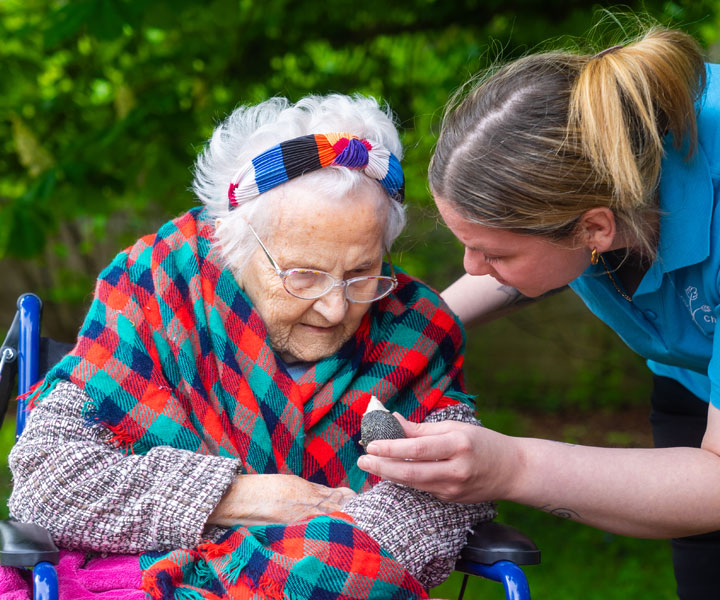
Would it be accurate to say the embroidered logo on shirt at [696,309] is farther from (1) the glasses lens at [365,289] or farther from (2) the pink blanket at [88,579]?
(2) the pink blanket at [88,579]

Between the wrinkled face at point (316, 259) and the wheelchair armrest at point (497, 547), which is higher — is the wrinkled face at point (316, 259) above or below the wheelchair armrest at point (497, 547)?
above

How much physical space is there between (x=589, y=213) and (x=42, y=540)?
144 centimetres

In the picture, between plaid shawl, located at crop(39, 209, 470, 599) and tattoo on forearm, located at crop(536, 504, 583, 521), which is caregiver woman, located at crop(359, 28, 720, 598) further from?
plaid shawl, located at crop(39, 209, 470, 599)

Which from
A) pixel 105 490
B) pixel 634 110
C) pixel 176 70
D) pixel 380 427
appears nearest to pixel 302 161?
pixel 380 427

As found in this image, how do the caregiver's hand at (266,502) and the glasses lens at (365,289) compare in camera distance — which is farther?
the glasses lens at (365,289)

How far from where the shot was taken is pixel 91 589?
6.42 feet

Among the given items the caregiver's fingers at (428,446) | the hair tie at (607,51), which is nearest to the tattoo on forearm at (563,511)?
the caregiver's fingers at (428,446)

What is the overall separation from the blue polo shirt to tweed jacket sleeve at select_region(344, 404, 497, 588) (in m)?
0.66

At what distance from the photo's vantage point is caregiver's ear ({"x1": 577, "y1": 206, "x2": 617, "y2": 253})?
184cm

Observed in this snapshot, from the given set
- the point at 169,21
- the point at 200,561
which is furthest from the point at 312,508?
the point at 169,21

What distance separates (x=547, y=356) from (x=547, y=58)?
4.74m

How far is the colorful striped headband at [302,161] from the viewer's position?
208 centimetres

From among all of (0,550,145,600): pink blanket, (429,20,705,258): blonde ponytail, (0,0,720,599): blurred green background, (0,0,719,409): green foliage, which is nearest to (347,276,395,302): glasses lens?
(429,20,705,258): blonde ponytail

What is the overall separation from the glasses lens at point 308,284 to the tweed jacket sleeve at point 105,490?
0.48 metres
